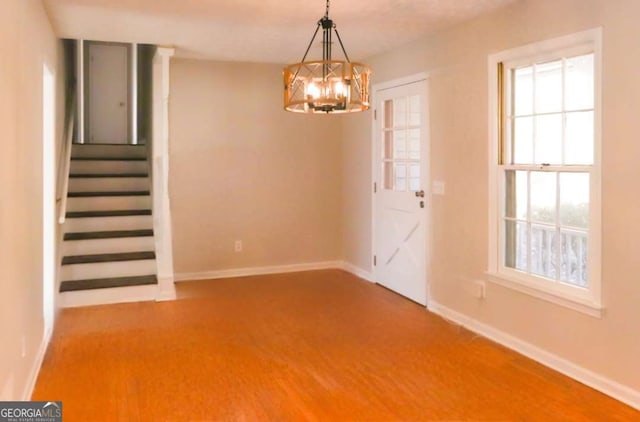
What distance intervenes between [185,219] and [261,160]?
1.10 metres

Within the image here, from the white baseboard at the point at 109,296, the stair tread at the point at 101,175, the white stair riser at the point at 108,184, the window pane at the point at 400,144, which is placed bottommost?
the white baseboard at the point at 109,296

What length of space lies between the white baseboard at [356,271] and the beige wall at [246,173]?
176 mm

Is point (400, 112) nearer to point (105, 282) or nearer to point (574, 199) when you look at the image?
point (574, 199)

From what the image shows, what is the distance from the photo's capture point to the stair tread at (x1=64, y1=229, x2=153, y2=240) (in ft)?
17.9

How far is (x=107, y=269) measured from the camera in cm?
533

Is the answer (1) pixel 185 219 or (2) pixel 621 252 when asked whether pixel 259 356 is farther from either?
(1) pixel 185 219

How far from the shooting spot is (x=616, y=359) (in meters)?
3.06

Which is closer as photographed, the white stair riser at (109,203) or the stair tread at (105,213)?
the stair tread at (105,213)

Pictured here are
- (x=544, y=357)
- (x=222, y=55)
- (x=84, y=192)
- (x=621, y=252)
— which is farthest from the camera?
(x=84, y=192)

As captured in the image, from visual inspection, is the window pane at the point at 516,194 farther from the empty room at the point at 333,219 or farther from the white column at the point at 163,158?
the white column at the point at 163,158

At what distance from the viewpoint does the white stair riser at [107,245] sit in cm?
542

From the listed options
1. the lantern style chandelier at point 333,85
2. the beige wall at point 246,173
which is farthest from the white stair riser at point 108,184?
the lantern style chandelier at point 333,85

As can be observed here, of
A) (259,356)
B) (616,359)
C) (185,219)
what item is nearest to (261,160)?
(185,219)

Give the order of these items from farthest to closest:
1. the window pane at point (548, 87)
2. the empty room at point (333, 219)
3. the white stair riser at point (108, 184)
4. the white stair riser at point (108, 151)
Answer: the white stair riser at point (108, 151) → the white stair riser at point (108, 184) → the window pane at point (548, 87) → the empty room at point (333, 219)
